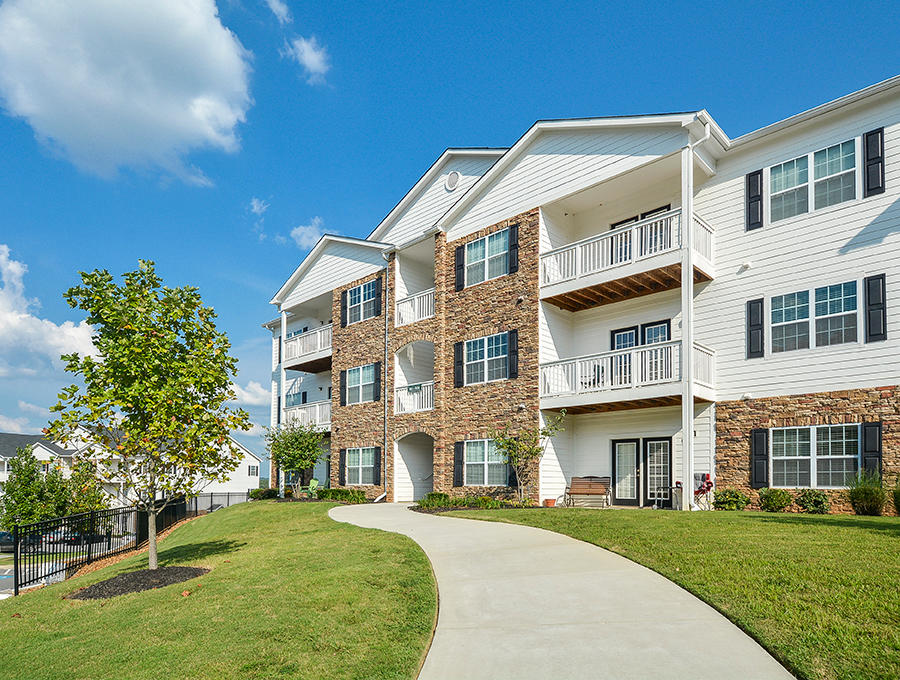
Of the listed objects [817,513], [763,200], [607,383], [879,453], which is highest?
[763,200]

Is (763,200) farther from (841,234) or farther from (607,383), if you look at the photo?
(607,383)

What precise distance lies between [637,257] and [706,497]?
255 inches

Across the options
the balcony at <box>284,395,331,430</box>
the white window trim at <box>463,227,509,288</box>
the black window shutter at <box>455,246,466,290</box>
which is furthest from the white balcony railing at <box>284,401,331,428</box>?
the white window trim at <box>463,227,509,288</box>

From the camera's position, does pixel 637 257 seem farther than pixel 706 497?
Yes

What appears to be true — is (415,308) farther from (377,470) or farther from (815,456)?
(815,456)

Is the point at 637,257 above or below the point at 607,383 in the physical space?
above

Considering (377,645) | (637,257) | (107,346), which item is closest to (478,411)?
(637,257)

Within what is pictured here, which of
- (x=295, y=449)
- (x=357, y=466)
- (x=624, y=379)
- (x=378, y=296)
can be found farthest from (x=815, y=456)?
(x=295, y=449)

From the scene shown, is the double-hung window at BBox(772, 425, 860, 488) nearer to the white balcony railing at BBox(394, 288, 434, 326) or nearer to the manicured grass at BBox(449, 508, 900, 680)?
the manicured grass at BBox(449, 508, 900, 680)

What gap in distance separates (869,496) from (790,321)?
4486 millimetres

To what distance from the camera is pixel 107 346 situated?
434 inches

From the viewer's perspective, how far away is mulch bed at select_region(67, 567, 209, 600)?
1015cm

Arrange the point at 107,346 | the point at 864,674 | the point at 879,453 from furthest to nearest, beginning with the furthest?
the point at 879,453
the point at 107,346
the point at 864,674

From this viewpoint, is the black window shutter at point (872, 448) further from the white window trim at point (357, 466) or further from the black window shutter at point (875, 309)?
the white window trim at point (357, 466)
